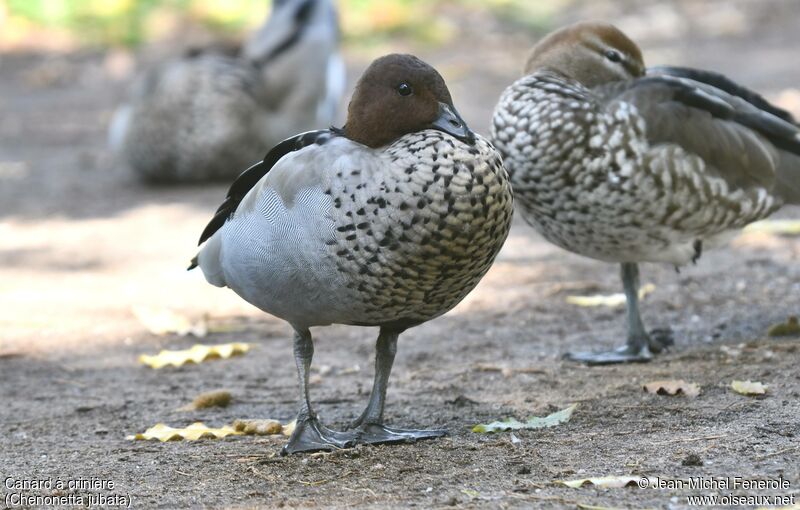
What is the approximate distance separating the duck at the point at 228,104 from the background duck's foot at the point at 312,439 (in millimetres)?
5684

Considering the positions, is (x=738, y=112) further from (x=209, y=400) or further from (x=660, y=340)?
(x=209, y=400)

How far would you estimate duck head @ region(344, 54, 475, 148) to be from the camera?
396 cm

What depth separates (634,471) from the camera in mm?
3721

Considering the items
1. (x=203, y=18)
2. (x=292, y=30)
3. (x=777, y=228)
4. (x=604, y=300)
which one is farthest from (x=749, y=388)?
(x=203, y=18)

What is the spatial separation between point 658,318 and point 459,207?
8.16 ft

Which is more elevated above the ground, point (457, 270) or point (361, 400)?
point (457, 270)

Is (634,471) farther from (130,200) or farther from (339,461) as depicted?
(130,200)

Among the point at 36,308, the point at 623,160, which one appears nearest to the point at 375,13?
the point at 36,308

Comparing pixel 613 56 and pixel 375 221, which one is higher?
pixel 613 56

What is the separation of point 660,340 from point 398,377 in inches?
46.3

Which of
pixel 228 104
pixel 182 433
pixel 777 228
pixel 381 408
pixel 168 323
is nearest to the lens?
pixel 381 408

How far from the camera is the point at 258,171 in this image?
439cm

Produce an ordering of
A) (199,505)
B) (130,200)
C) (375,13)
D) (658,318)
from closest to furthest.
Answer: (199,505)
(658,318)
(130,200)
(375,13)

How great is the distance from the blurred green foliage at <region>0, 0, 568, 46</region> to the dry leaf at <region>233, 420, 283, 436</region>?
35.6 feet
